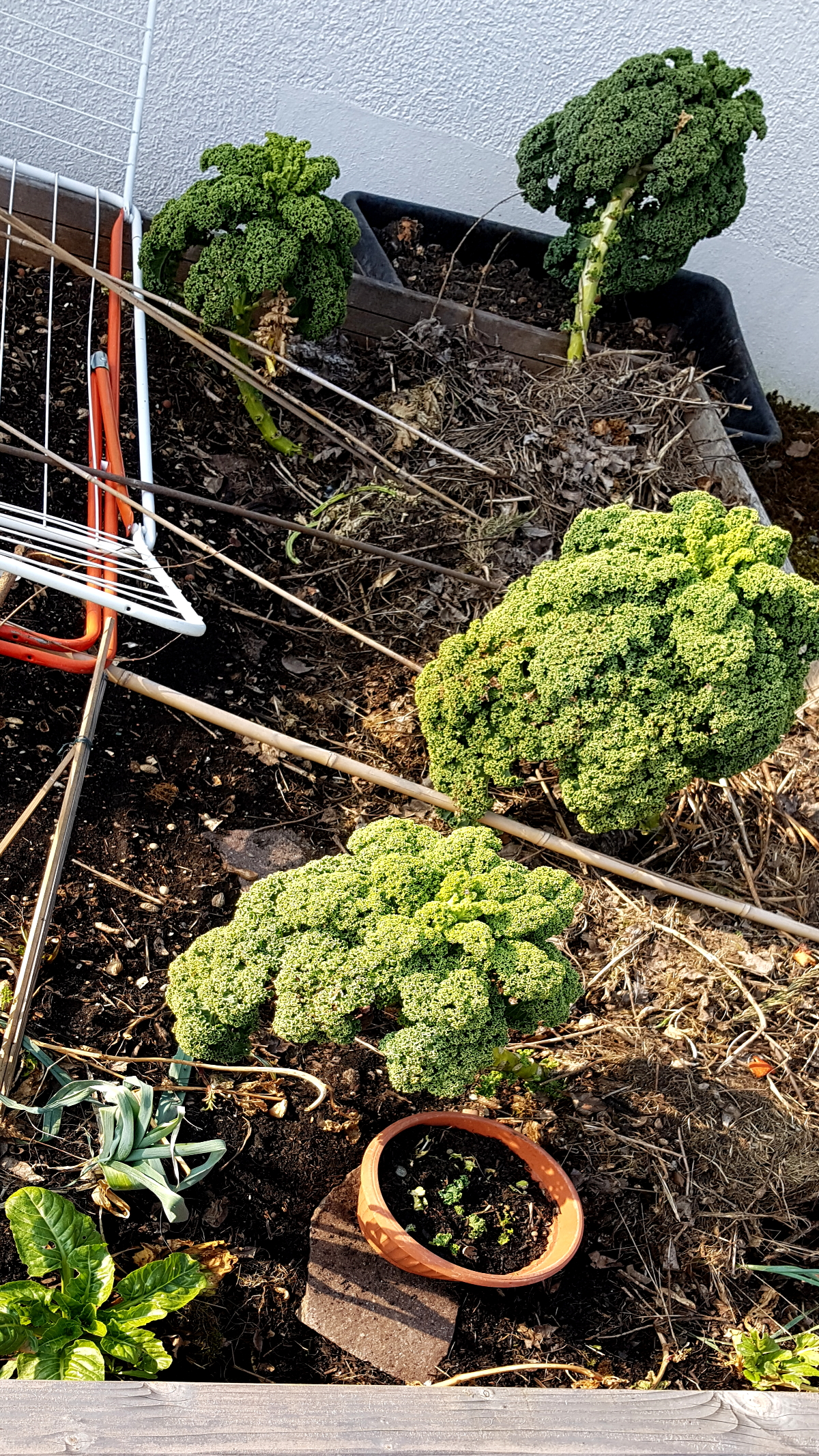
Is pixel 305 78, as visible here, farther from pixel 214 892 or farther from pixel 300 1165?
pixel 300 1165

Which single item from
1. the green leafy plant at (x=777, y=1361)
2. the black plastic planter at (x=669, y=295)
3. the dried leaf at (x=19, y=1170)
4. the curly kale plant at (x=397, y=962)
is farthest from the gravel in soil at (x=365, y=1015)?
the black plastic planter at (x=669, y=295)

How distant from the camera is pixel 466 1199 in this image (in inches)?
73.4

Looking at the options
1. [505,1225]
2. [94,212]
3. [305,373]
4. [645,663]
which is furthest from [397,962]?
[94,212]

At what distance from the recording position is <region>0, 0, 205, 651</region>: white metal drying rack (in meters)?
1.72

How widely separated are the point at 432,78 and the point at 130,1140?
3190 millimetres

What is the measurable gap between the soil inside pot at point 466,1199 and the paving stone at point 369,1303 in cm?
9

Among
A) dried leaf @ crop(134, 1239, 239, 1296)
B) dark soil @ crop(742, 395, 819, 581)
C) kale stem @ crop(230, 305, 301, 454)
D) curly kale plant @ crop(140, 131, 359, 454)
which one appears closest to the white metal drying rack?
curly kale plant @ crop(140, 131, 359, 454)

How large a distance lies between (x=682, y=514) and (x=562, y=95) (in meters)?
1.92

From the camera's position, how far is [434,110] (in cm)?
320

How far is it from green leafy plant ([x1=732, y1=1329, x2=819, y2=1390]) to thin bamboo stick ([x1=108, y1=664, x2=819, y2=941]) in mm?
905

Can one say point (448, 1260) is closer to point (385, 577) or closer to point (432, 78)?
point (385, 577)

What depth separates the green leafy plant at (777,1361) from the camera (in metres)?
1.69

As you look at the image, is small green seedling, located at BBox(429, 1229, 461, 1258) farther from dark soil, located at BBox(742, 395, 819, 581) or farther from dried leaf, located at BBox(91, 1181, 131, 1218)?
dark soil, located at BBox(742, 395, 819, 581)

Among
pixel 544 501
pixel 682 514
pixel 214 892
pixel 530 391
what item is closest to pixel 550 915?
pixel 214 892
